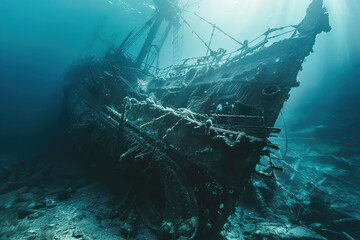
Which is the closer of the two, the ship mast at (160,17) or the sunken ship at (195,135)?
the sunken ship at (195,135)

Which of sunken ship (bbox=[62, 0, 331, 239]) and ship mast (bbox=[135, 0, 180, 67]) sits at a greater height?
ship mast (bbox=[135, 0, 180, 67])

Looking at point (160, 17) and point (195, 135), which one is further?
point (160, 17)

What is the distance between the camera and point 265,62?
6695 mm

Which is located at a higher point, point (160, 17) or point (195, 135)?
point (160, 17)

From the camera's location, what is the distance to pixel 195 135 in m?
3.48

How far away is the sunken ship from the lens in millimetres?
3115

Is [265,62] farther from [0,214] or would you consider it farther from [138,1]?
[138,1]

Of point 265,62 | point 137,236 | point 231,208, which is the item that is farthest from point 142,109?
point 265,62

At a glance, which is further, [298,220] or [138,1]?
[138,1]

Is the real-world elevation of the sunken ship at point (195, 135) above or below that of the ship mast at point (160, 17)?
below

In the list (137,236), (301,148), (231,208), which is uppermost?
(301,148)

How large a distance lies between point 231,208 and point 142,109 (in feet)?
12.6

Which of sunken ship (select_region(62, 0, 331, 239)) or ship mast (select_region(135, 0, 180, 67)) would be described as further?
ship mast (select_region(135, 0, 180, 67))

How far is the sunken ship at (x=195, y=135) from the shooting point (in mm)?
3115
